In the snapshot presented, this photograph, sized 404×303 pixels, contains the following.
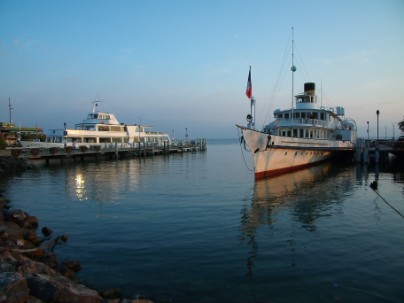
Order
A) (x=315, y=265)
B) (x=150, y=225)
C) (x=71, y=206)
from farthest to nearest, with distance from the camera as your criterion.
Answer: (x=71, y=206), (x=150, y=225), (x=315, y=265)

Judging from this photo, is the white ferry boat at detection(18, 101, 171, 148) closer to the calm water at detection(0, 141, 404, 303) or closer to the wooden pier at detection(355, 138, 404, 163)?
the calm water at detection(0, 141, 404, 303)

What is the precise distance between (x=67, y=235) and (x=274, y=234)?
26.6ft

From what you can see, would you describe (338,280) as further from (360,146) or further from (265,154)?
(360,146)

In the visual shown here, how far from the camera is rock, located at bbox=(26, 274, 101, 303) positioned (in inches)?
267

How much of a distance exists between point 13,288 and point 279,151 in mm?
26198

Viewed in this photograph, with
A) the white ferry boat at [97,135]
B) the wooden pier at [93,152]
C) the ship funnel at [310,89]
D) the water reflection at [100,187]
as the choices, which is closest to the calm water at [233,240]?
the water reflection at [100,187]

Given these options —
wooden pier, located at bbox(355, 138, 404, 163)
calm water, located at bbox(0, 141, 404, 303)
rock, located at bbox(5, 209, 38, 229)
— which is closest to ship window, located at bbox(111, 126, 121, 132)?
calm water, located at bbox(0, 141, 404, 303)

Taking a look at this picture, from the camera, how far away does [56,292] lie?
22.3 ft

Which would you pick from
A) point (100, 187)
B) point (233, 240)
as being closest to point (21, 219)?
point (233, 240)

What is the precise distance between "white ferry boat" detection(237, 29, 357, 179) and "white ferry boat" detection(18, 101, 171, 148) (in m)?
30.5

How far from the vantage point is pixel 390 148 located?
45.6 m

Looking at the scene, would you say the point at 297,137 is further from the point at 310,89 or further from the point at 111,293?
the point at 111,293

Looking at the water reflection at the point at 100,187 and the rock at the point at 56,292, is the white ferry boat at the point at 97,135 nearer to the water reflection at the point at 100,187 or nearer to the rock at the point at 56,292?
the water reflection at the point at 100,187

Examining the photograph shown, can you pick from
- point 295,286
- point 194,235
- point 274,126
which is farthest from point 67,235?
point 274,126
